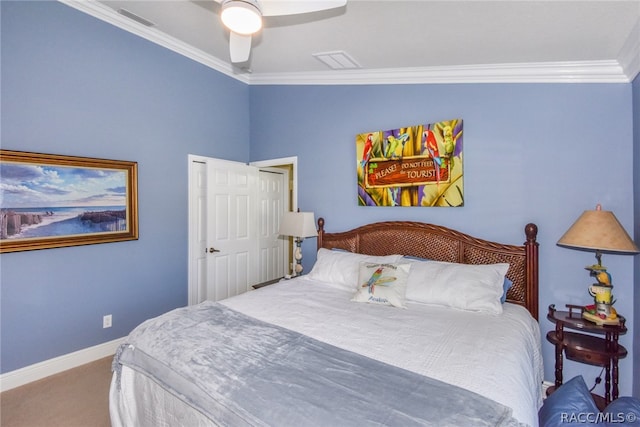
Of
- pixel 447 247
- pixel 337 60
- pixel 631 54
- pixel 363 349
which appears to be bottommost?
pixel 363 349

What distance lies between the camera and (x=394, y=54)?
2.86 metres

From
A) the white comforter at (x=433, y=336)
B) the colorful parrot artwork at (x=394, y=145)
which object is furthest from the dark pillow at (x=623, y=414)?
the colorful parrot artwork at (x=394, y=145)

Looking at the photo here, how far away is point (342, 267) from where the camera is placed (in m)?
3.01

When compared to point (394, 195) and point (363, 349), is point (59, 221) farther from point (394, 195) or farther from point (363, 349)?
point (394, 195)

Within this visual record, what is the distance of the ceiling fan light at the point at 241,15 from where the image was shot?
5.60ft

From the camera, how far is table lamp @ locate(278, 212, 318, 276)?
3566mm

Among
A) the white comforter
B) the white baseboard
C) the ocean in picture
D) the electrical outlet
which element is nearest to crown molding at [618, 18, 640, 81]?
the white comforter

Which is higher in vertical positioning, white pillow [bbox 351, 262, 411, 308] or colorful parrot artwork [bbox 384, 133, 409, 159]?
colorful parrot artwork [bbox 384, 133, 409, 159]

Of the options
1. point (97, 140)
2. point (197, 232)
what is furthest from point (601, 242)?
point (97, 140)

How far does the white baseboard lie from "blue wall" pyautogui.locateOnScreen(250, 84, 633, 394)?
283cm

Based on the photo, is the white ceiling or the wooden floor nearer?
the white ceiling

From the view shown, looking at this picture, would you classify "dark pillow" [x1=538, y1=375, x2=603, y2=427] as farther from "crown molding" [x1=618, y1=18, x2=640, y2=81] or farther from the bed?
"crown molding" [x1=618, y1=18, x2=640, y2=81]

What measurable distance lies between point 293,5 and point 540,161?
2.23 metres

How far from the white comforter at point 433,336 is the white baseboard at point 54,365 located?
1612mm
